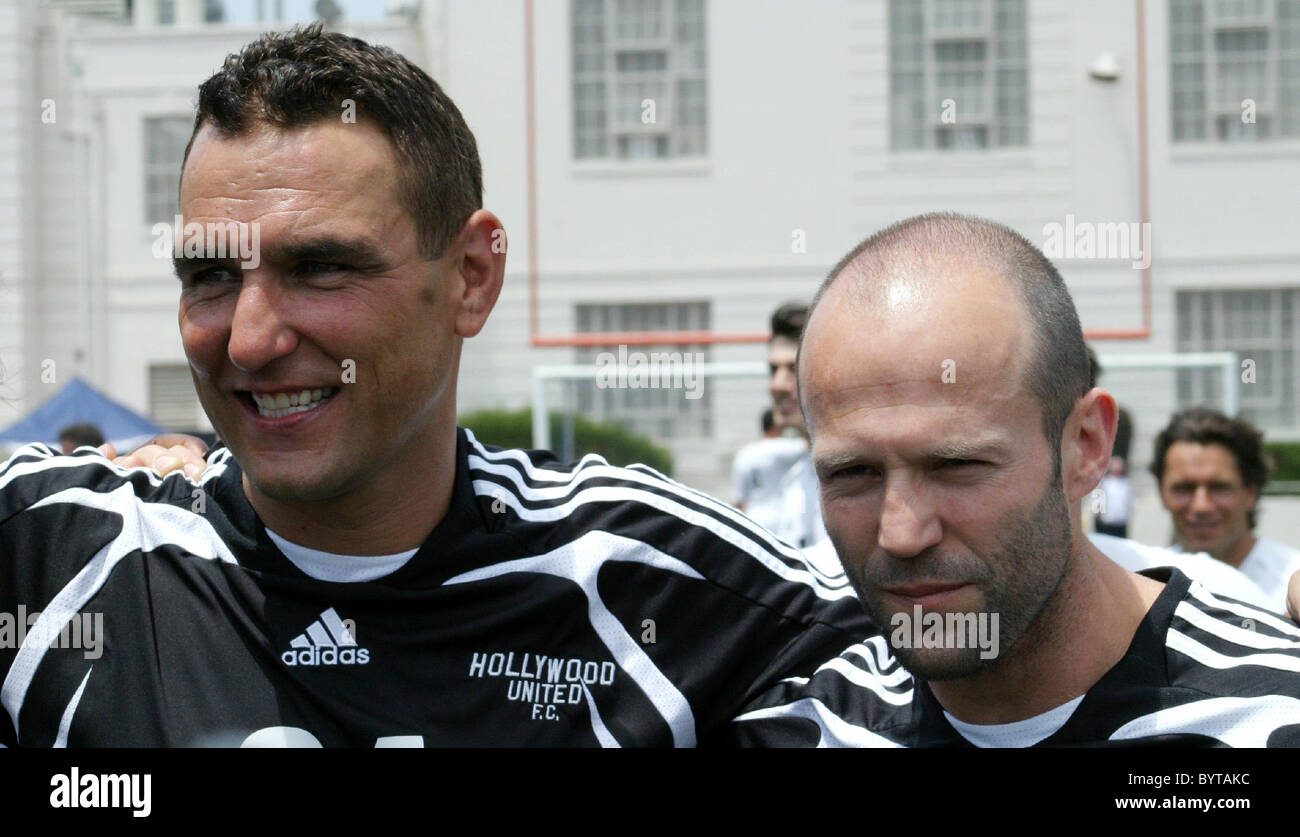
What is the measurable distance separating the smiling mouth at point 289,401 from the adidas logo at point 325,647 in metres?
0.31

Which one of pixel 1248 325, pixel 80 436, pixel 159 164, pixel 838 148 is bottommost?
pixel 80 436

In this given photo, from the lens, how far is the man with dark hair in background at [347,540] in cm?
186

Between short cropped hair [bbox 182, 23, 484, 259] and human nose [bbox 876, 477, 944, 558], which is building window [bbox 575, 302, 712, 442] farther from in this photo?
human nose [bbox 876, 477, 944, 558]

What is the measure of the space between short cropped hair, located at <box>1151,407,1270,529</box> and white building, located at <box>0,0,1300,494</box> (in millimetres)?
10004

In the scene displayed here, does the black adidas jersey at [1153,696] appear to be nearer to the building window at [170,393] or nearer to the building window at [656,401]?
the building window at [656,401]

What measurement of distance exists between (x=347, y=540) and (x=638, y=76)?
14686 mm

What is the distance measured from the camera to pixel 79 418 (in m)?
10.8

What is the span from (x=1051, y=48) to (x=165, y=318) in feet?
36.4

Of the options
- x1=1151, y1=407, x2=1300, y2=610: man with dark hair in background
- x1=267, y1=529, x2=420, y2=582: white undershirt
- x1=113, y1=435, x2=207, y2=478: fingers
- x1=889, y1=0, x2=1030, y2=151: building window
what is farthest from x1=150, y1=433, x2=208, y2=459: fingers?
x1=889, y1=0, x2=1030, y2=151: building window

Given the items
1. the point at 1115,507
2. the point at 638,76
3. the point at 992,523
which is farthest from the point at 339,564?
the point at 638,76

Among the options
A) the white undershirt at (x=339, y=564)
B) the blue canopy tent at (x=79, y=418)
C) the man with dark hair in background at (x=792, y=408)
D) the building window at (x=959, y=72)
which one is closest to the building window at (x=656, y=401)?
the blue canopy tent at (x=79, y=418)

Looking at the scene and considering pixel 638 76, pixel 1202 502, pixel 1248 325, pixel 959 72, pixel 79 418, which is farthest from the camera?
pixel 638 76

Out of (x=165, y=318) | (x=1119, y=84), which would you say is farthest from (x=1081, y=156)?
(x=165, y=318)

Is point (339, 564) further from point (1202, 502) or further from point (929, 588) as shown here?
point (1202, 502)
